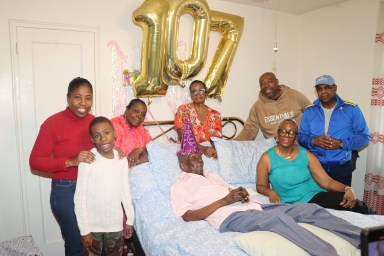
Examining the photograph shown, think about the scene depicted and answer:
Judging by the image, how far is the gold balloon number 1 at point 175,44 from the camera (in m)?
2.90

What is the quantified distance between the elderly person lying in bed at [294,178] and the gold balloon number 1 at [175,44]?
124 centimetres

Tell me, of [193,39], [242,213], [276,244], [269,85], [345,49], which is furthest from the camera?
[345,49]

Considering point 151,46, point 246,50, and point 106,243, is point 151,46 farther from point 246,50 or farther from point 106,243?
point 106,243

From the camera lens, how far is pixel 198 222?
2.07m

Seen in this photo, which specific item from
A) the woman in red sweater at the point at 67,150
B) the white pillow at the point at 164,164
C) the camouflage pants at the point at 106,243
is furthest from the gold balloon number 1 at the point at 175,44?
the camouflage pants at the point at 106,243

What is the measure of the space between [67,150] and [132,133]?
701mm

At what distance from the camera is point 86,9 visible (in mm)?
2898

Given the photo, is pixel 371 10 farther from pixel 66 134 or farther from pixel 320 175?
pixel 66 134

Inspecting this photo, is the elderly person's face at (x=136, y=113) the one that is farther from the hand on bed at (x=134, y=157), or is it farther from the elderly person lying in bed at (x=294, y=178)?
the elderly person lying in bed at (x=294, y=178)

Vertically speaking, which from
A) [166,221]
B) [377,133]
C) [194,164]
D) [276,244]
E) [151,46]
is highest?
[151,46]

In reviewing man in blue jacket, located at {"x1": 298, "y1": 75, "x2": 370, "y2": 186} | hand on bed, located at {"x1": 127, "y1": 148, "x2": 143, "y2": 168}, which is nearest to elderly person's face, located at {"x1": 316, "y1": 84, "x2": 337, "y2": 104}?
man in blue jacket, located at {"x1": 298, "y1": 75, "x2": 370, "y2": 186}

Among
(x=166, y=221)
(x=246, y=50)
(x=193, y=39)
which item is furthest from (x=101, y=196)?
(x=246, y=50)

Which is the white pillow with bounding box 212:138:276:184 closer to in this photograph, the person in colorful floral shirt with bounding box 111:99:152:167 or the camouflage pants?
the person in colorful floral shirt with bounding box 111:99:152:167

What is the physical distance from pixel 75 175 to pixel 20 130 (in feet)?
3.35
